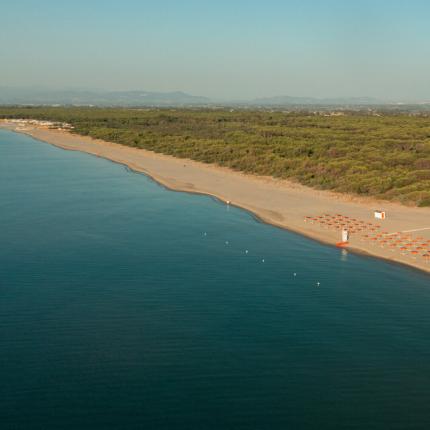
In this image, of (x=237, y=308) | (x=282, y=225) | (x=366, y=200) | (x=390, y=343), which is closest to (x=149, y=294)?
(x=237, y=308)

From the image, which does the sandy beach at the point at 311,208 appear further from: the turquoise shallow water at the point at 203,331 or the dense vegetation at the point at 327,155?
the dense vegetation at the point at 327,155

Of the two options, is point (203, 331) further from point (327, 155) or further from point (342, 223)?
point (327, 155)

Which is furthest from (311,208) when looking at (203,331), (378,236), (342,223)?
(203,331)

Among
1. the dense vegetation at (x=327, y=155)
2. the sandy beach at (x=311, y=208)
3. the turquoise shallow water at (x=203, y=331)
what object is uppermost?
the dense vegetation at (x=327, y=155)

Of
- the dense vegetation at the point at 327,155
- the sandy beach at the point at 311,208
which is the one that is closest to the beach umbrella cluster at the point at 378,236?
the sandy beach at the point at 311,208

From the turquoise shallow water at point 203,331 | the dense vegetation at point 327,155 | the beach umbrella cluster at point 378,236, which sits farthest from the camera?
the dense vegetation at point 327,155

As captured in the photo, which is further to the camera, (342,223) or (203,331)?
(342,223)

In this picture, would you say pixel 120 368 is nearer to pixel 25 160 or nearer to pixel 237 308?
pixel 237 308
